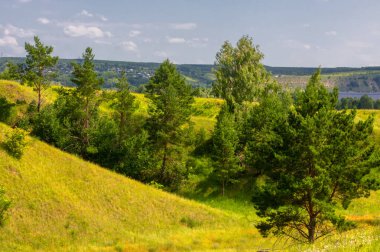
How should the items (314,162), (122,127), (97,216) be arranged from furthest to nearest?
1. (122,127)
2. (97,216)
3. (314,162)

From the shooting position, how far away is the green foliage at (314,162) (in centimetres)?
2430

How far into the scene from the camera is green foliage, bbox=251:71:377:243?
2430 centimetres

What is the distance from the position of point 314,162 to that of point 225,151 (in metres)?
31.1

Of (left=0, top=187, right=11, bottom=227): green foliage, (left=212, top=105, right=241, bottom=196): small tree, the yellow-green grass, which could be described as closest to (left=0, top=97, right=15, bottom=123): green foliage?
the yellow-green grass

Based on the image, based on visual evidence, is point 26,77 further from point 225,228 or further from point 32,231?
point 225,228

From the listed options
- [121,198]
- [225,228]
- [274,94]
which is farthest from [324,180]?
[274,94]

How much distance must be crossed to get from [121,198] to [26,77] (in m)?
25.3

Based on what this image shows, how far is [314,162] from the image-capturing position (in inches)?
973

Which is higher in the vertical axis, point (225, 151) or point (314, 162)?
point (314, 162)

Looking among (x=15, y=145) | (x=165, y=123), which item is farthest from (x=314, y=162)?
(x=165, y=123)

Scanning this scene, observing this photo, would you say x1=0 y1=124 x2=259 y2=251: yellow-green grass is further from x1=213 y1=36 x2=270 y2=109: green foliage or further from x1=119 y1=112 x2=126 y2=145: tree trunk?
x1=213 y1=36 x2=270 y2=109: green foliage

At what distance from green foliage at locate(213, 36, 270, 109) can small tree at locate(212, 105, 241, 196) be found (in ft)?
33.0

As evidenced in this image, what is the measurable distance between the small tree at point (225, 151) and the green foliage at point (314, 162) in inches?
1070

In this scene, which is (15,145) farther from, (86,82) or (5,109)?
(5,109)
